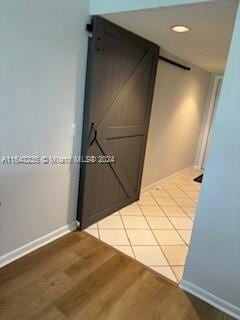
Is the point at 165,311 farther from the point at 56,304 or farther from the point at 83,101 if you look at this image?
the point at 83,101

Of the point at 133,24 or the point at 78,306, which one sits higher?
the point at 133,24

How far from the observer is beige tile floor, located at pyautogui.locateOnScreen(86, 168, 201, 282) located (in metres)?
2.30

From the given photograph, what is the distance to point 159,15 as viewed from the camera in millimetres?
1949

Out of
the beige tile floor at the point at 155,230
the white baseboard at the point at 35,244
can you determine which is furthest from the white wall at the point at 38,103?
the beige tile floor at the point at 155,230

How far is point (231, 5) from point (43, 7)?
1.28 m

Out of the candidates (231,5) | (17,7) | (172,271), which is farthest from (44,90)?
(172,271)

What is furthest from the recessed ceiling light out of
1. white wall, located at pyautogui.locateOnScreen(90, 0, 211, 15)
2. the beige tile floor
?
the beige tile floor

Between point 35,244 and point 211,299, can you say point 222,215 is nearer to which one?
point 211,299

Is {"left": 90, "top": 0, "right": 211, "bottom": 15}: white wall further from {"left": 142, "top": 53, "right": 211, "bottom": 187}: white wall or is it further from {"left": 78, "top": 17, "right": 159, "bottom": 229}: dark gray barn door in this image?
{"left": 142, "top": 53, "right": 211, "bottom": 187}: white wall

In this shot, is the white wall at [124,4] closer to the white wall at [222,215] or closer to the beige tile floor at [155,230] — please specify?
the white wall at [222,215]

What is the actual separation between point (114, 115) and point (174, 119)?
1705 mm

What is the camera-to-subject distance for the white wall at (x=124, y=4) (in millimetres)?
1748

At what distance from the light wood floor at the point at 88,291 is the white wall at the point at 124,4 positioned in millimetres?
2052

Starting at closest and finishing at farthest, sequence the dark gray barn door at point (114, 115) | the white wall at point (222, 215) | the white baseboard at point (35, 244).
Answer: the white wall at point (222, 215)
the white baseboard at point (35, 244)
the dark gray barn door at point (114, 115)
